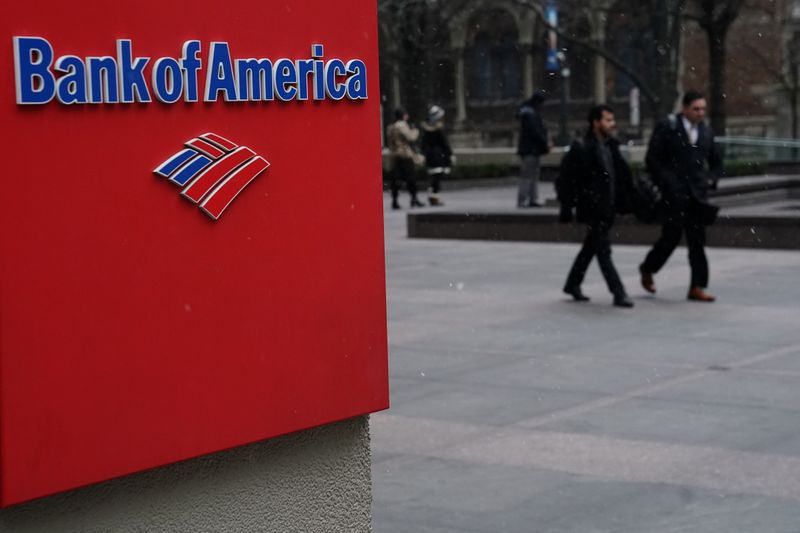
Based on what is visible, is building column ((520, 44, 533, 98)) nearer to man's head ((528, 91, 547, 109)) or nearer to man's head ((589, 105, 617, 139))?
man's head ((528, 91, 547, 109))

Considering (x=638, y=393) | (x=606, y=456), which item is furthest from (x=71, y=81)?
(x=638, y=393)

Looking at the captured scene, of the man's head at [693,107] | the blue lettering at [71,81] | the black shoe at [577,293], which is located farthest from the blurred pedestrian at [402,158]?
the blue lettering at [71,81]

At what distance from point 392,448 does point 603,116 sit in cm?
574

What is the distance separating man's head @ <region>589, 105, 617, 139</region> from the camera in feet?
40.8

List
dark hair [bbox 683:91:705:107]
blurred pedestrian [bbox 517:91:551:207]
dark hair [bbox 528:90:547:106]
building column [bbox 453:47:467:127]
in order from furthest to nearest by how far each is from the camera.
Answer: building column [bbox 453:47:467:127], blurred pedestrian [bbox 517:91:551:207], dark hair [bbox 528:90:547:106], dark hair [bbox 683:91:705:107]

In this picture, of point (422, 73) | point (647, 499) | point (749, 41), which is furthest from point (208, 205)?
point (749, 41)

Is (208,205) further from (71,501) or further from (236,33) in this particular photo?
(71,501)

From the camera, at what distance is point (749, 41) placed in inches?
1859

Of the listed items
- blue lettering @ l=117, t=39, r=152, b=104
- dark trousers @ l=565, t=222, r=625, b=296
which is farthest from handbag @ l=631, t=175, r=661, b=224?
blue lettering @ l=117, t=39, r=152, b=104

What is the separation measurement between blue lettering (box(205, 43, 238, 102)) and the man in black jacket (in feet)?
28.8

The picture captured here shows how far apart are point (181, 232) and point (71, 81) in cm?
48

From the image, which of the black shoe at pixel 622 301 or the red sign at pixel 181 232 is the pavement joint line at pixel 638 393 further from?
the red sign at pixel 181 232

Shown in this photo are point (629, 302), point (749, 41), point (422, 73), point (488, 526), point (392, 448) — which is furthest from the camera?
point (749, 41)

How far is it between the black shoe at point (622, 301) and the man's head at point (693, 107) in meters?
1.58
